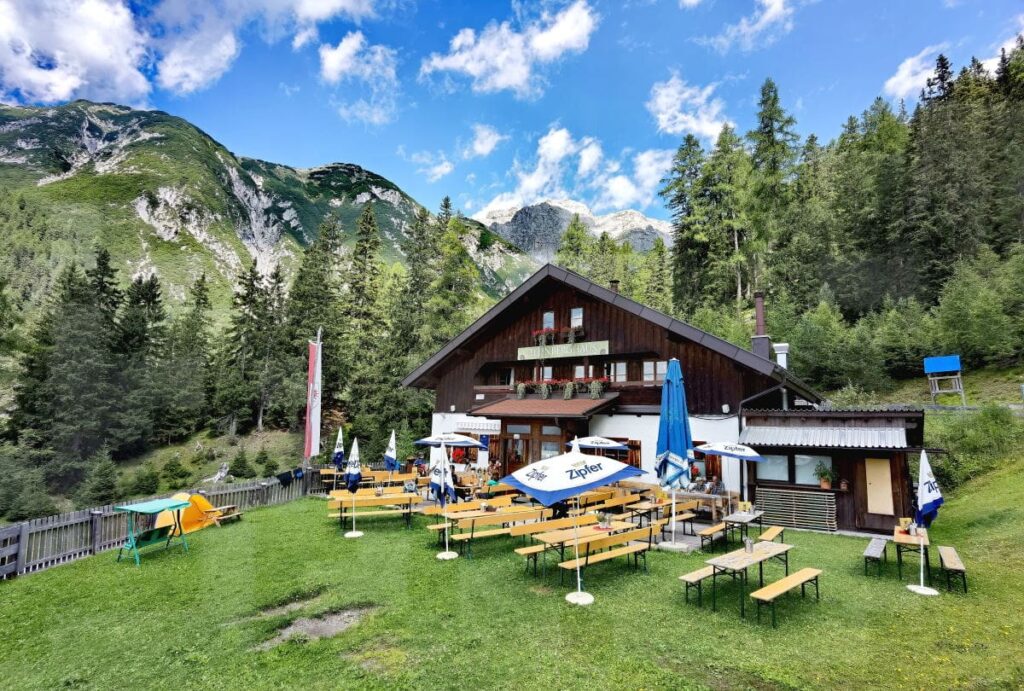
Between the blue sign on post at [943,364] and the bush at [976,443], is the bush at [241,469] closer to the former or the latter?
the bush at [976,443]

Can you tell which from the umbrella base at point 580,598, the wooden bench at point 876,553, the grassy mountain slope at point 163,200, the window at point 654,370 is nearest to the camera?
the umbrella base at point 580,598

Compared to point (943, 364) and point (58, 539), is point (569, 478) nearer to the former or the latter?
point (58, 539)

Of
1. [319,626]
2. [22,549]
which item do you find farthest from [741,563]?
[22,549]

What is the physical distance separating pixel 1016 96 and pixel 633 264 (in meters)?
31.7

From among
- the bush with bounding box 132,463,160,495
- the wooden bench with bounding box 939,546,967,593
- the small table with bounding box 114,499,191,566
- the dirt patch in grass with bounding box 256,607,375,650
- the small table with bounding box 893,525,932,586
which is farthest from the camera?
the bush with bounding box 132,463,160,495

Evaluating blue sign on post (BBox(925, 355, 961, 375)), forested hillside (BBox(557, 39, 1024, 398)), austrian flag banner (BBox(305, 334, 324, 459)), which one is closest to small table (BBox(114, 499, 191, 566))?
austrian flag banner (BBox(305, 334, 324, 459))

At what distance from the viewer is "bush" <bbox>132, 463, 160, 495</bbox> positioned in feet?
99.3

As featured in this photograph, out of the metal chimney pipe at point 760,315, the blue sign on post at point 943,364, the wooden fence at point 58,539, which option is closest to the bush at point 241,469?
the wooden fence at point 58,539

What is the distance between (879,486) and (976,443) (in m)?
6.11

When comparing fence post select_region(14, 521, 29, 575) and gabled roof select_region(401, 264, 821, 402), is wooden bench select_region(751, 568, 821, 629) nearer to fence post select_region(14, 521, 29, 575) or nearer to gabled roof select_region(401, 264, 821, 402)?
gabled roof select_region(401, 264, 821, 402)

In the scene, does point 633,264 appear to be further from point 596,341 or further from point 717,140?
point 596,341

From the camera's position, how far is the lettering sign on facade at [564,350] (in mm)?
17781

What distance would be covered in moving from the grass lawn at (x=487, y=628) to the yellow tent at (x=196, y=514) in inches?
103

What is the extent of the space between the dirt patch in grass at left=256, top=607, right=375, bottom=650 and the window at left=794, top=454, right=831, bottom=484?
1162 centimetres
